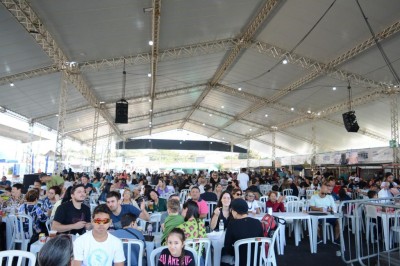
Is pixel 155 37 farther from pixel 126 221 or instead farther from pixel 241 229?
pixel 241 229

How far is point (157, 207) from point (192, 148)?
26.3 meters

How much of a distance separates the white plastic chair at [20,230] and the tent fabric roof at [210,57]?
465cm

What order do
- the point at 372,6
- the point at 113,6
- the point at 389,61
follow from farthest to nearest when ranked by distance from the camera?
the point at 389,61
the point at 372,6
the point at 113,6

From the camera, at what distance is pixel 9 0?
22.1 feet

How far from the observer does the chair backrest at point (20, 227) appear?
454cm

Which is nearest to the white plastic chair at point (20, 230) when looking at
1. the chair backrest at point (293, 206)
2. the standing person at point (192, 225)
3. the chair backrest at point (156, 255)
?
the standing person at point (192, 225)

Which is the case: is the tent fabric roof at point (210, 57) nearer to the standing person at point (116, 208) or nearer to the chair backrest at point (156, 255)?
the standing person at point (116, 208)

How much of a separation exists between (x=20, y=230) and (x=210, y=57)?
1010cm

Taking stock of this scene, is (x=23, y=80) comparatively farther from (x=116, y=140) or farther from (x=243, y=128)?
(x=116, y=140)

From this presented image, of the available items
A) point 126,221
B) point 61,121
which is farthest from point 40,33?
point 126,221

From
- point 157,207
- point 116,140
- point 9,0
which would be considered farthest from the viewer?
point 116,140

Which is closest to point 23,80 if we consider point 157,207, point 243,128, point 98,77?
point 98,77

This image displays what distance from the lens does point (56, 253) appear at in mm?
1634

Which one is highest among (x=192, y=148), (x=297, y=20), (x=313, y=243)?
(x=297, y=20)
